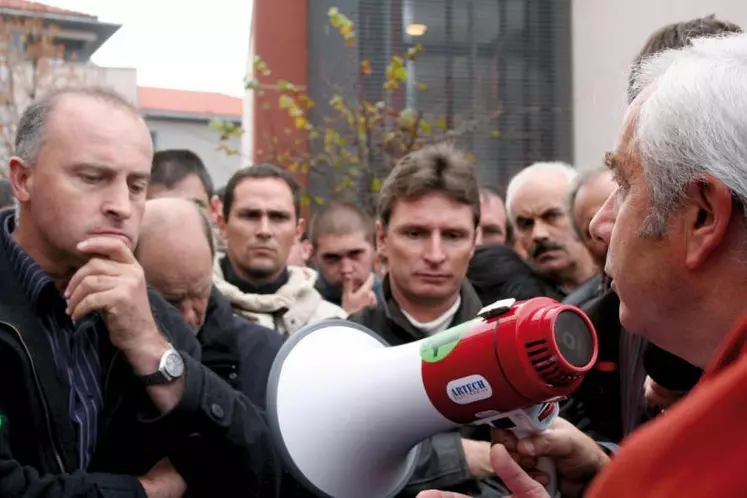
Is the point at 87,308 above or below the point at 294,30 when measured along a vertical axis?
below

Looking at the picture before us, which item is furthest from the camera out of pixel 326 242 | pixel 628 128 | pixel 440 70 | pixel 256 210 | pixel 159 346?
pixel 440 70

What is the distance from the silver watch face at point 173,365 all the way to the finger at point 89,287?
229mm

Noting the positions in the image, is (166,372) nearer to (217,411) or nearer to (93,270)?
(217,411)

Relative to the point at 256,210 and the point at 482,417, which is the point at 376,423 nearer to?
the point at 482,417

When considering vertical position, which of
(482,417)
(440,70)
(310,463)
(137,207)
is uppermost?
(440,70)

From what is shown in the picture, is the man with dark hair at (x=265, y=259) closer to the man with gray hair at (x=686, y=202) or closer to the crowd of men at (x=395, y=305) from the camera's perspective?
the crowd of men at (x=395, y=305)

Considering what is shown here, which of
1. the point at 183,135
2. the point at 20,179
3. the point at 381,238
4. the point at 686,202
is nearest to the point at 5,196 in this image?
the point at 381,238

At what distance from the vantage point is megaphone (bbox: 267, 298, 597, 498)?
1725 millimetres

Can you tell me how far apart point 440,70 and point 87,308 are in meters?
10.6

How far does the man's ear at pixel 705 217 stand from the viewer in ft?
4.30

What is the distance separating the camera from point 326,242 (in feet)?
17.6

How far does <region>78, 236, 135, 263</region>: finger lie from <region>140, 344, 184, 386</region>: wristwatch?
259mm

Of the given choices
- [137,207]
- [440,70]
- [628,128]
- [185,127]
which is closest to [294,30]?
[440,70]

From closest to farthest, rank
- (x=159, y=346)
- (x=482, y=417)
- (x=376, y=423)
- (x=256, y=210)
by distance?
(x=482, y=417)
(x=376, y=423)
(x=159, y=346)
(x=256, y=210)
